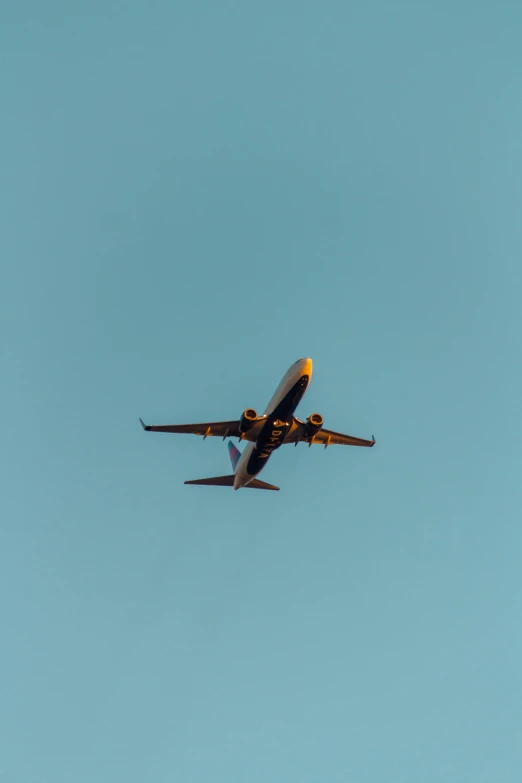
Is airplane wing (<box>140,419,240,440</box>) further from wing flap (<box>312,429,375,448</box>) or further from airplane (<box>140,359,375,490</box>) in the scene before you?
wing flap (<box>312,429,375,448</box>)

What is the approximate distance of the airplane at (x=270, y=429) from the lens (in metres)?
48.0

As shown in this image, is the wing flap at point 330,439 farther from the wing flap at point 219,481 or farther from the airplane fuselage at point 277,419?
the wing flap at point 219,481

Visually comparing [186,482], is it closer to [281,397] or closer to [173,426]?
[173,426]

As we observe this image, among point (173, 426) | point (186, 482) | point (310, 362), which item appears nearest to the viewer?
point (310, 362)

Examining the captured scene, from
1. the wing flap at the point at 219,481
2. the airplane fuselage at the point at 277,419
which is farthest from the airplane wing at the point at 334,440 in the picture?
the wing flap at the point at 219,481

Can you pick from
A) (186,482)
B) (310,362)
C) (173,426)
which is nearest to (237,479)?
(186,482)

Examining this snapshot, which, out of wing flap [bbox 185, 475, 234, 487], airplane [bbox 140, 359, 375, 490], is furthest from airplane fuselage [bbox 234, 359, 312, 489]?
wing flap [bbox 185, 475, 234, 487]

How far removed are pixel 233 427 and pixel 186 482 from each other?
5.76m

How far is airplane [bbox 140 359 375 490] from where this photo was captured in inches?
1889

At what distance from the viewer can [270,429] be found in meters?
49.9

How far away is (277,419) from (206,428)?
5.36 metres

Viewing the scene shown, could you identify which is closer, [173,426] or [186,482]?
[173,426]

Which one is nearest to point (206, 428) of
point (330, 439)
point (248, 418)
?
point (248, 418)

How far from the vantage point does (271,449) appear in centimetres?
5178
